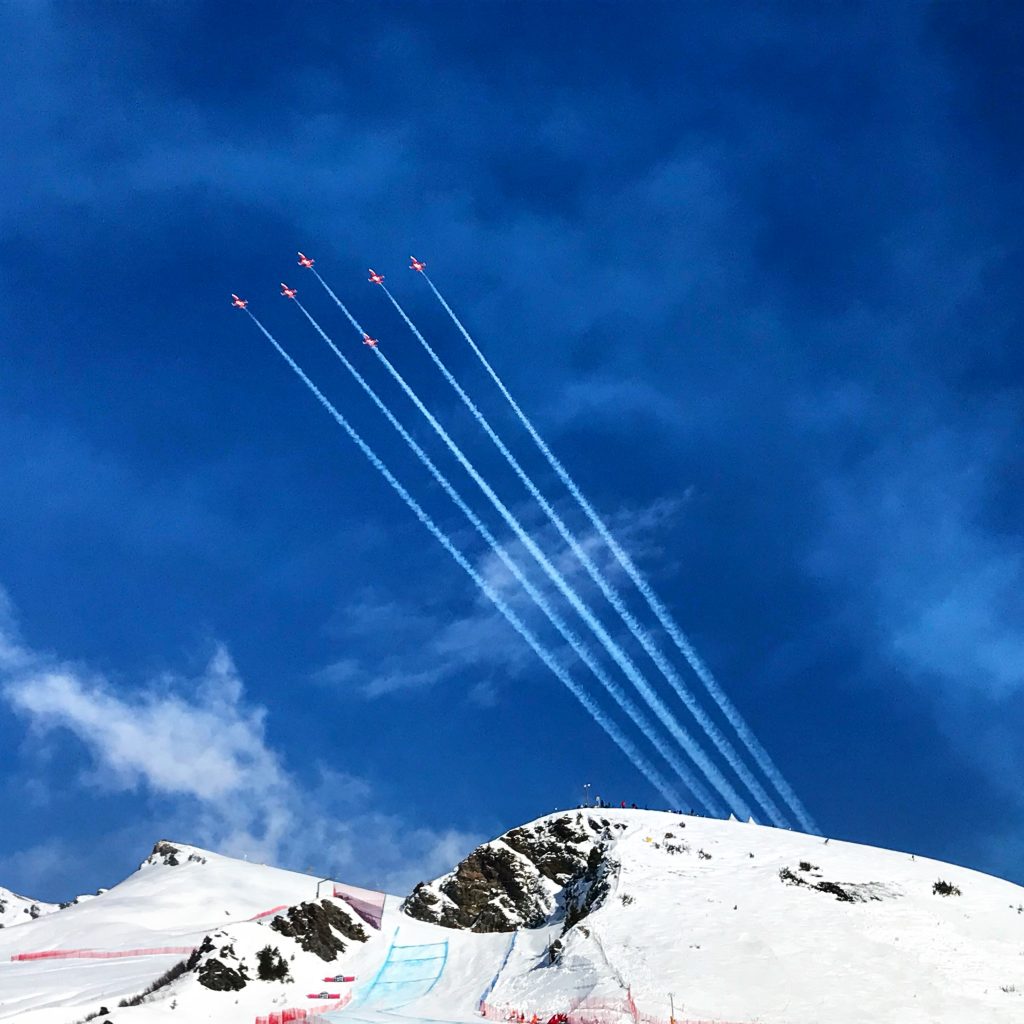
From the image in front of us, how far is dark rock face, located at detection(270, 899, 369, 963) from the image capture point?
213ft

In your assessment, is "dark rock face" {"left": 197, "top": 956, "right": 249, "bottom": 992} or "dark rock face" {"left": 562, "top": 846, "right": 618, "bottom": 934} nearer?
"dark rock face" {"left": 197, "top": 956, "right": 249, "bottom": 992}

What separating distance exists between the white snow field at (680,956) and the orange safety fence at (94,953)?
0.83 m

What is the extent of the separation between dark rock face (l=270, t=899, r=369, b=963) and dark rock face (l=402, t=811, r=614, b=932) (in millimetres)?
5910

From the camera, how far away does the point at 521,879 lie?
74562mm

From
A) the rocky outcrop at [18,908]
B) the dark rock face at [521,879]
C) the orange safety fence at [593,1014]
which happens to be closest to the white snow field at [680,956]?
the orange safety fence at [593,1014]

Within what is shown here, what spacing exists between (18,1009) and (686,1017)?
40281mm

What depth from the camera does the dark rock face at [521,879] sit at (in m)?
70.3

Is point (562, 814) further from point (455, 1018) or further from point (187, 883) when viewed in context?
point (187, 883)

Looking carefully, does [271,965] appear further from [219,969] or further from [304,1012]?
[304,1012]

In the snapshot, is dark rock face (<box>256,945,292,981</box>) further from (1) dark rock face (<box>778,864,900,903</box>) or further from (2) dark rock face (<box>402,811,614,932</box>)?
(1) dark rock face (<box>778,864,900,903</box>)

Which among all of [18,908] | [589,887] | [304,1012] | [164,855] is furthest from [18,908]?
[589,887]

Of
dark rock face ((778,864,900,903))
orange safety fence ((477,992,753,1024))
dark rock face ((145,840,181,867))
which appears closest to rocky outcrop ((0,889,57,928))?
dark rock face ((145,840,181,867))

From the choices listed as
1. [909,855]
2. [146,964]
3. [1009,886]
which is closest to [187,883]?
[146,964]

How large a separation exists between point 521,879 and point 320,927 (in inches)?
673
